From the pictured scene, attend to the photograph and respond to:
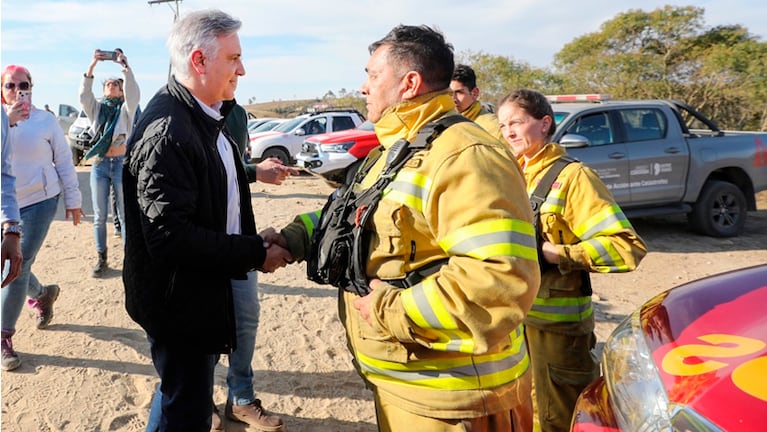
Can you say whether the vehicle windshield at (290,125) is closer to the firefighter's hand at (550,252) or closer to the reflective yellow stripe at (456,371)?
the firefighter's hand at (550,252)

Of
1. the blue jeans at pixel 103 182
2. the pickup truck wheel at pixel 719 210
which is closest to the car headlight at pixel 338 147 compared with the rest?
the blue jeans at pixel 103 182

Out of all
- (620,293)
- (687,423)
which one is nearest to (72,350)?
(687,423)

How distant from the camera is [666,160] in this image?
7707mm

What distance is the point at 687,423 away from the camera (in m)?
1.43

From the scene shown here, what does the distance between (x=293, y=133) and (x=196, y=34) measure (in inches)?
556

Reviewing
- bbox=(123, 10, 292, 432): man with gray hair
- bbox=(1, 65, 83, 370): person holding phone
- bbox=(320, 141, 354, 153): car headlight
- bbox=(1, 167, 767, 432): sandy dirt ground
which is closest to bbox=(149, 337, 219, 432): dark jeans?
bbox=(123, 10, 292, 432): man with gray hair

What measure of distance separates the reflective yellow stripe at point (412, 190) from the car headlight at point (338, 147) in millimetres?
9472

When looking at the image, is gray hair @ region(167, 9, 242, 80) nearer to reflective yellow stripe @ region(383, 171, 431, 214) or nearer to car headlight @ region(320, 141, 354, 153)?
reflective yellow stripe @ region(383, 171, 431, 214)

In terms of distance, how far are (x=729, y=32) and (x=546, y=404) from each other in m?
18.0

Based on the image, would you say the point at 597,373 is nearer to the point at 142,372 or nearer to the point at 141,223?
the point at 141,223

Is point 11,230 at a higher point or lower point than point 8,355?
higher

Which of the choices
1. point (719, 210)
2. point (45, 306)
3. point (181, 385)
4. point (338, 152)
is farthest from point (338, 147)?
point (181, 385)

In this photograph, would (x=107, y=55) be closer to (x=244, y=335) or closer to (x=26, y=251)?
(x=26, y=251)

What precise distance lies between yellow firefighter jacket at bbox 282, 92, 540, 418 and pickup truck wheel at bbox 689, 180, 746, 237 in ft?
24.1
